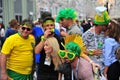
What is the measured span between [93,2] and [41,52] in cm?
6713

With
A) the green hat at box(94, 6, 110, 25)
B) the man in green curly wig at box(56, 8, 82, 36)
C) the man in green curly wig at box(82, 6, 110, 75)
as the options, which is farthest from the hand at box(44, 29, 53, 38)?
the green hat at box(94, 6, 110, 25)

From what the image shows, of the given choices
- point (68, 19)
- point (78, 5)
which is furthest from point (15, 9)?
point (78, 5)

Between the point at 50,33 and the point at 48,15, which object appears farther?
the point at 48,15

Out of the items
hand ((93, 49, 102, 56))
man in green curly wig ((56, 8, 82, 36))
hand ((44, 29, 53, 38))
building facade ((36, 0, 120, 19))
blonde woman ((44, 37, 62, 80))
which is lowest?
building facade ((36, 0, 120, 19))

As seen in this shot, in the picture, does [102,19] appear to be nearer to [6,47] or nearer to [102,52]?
[102,52]

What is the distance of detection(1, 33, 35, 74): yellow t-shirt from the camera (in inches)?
239

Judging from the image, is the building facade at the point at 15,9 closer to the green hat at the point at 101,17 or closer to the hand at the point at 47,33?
the green hat at the point at 101,17

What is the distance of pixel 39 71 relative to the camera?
19.4 feet

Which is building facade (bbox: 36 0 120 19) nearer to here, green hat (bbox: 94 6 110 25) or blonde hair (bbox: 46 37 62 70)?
green hat (bbox: 94 6 110 25)

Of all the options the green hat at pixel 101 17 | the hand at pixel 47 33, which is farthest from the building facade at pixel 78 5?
the hand at pixel 47 33

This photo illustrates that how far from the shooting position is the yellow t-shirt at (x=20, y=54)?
607 centimetres

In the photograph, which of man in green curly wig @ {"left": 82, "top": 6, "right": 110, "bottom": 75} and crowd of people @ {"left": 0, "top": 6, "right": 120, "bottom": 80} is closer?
crowd of people @ {"left": 0, "top": 6, "right": 120, "bottom": 80}

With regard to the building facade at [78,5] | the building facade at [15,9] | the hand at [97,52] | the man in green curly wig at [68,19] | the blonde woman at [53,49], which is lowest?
the building facade at [78,5]

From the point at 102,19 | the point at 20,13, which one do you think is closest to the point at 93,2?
the point at 20,13
